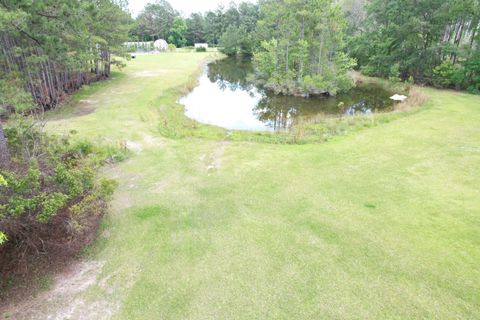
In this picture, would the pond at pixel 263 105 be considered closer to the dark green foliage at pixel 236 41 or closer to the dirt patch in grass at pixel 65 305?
the dirt patch in grass at pixel 65 305

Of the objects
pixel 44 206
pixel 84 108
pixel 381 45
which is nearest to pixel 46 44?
pixel 84 108

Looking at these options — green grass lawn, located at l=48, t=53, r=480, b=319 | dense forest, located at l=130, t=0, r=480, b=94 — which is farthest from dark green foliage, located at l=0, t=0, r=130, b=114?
dense forest, located at l=130, t=0, r=480, b=94

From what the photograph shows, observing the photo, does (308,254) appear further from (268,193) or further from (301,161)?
(301,161)

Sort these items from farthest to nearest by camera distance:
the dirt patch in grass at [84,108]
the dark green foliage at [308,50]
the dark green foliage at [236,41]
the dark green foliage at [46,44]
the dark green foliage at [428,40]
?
the dark green foliage at [236,41], the dark green foliage at [308,50], the dark green foliage at [428,40], the dirt patch in grass at [84,108], the dark green foliage at [46,44]

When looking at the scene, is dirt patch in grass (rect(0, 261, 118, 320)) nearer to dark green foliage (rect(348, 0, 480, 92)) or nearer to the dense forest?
the dense forest

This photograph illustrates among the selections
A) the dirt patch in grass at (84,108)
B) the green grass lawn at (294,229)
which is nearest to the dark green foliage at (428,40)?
the green grass lawn at (294,229)

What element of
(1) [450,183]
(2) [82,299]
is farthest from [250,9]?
(2) [82,299]

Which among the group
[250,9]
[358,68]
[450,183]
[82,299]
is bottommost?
[82,299]
